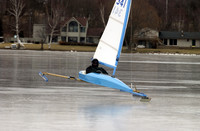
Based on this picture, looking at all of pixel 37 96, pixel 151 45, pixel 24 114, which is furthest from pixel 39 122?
pixel 151 45

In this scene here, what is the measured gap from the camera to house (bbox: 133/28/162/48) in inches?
3329

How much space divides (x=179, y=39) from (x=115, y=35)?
81.5m

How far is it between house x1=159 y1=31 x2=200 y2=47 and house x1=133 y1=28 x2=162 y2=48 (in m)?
4.03

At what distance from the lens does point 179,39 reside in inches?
3826

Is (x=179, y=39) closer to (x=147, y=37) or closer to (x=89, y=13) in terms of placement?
(x=147, y=37)

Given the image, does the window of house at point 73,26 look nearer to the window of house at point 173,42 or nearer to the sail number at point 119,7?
the window of house at point 173,42

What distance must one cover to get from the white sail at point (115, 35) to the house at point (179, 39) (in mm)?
80306

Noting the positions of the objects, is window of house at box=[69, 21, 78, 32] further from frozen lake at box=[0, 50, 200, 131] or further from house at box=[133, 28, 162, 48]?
frozen lake at box=[0, 50, 200, 131]

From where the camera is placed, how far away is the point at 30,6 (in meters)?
124

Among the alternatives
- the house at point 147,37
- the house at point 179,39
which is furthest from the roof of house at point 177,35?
the house at point 147,37

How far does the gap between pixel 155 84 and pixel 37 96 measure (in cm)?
677

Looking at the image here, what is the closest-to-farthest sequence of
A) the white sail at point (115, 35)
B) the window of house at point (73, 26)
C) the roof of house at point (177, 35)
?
the white sail at point (115, 35) → the roof of house at point (177, 35) → the window of house at point (73, 26)

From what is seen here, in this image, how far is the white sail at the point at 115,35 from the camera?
16875mm

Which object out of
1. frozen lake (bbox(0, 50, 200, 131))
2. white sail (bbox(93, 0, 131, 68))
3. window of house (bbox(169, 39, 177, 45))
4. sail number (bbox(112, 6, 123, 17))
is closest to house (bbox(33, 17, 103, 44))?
window of house (bbox(169, 39, 177, 45))
